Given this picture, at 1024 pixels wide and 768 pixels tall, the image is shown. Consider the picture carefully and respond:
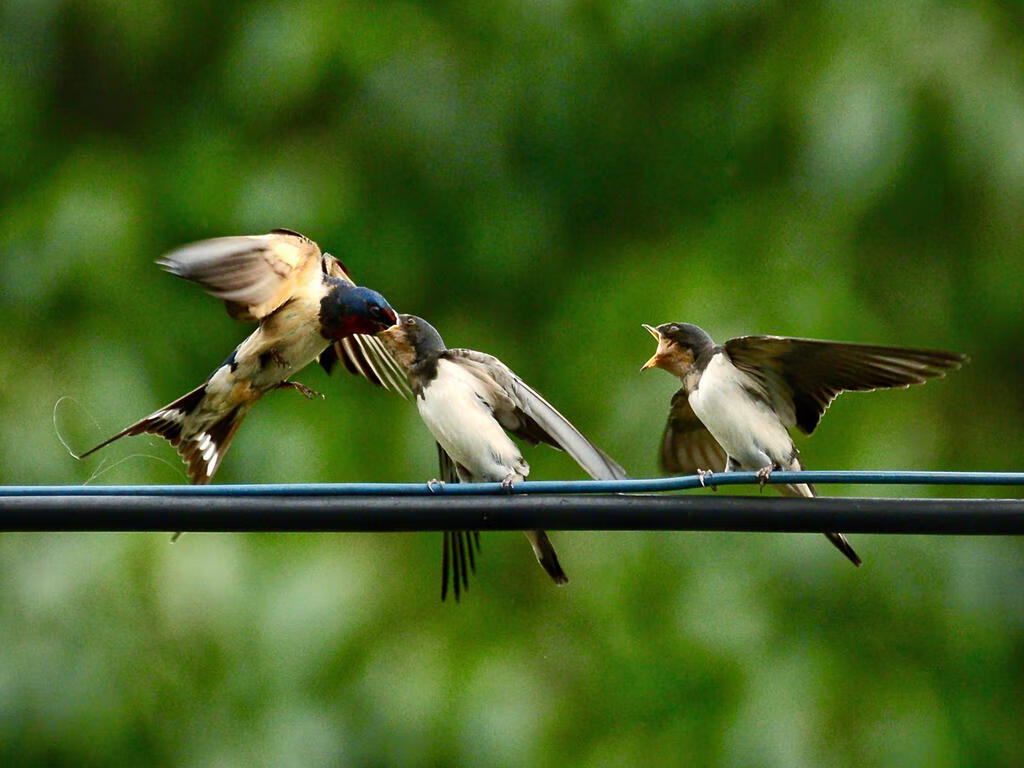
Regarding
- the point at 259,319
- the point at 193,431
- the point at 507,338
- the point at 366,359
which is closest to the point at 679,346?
the point at 366,359

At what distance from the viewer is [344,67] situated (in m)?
7.72

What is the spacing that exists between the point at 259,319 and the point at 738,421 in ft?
4.42

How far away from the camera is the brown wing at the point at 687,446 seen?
4.69 metres

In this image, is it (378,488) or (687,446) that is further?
(687,446)

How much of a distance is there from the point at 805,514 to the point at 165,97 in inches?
243

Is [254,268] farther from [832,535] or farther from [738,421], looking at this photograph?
[832,535]

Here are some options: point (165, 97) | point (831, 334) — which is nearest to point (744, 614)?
point (831, 334)

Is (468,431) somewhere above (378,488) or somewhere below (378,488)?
below

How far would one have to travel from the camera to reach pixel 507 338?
728cm

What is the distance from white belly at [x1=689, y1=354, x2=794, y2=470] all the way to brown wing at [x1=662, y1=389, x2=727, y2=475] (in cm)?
43

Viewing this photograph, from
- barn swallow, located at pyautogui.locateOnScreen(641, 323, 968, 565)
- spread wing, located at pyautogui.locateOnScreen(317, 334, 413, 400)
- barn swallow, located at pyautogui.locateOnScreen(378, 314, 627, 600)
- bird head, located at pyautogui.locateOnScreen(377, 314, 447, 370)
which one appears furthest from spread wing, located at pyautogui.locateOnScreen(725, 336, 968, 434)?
spread wing, located at pyautogui.locateOnScreen(317, 334, 413, 400)

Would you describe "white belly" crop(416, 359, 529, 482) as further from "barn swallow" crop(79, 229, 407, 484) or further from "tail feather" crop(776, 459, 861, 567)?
"tail feather" crop(776, 459, 861, 567)

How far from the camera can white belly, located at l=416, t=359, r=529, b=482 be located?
13.6ft

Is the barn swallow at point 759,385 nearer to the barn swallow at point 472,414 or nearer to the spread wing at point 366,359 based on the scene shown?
the barn swallow at point 472,414
